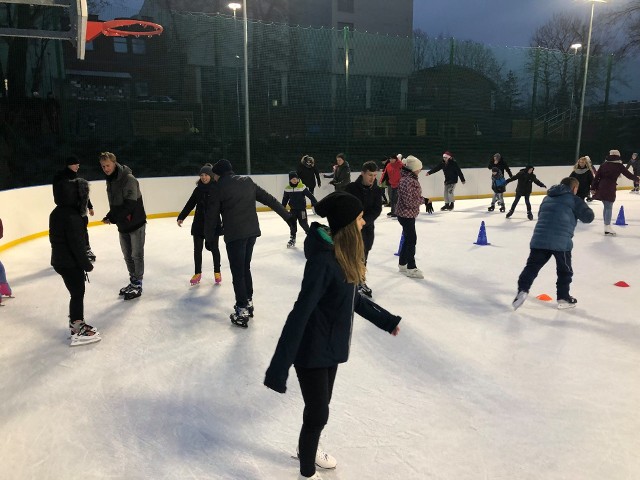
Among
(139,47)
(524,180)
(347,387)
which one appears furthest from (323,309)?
(139,47)

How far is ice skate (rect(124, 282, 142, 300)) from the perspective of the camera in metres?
5.40

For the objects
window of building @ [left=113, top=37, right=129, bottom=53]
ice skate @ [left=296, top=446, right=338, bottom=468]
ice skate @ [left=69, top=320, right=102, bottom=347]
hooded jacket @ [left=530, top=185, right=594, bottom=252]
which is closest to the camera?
ice skate @ [left=296, top=446, right=338, bottom=468]

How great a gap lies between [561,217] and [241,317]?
3.17 metres

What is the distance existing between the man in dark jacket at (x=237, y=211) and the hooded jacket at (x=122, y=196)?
3.64ft

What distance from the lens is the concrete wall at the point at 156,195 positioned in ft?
27.8

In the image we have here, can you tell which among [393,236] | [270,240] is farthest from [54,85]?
[393,236]

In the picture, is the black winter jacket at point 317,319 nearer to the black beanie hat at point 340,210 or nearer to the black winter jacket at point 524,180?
the black beanie hat at point 340,210

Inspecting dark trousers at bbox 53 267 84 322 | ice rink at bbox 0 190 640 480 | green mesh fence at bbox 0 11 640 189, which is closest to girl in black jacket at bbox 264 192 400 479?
ice rink at bbox 0 190 640 480

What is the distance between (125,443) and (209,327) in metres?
1.83

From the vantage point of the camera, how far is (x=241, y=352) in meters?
3.98

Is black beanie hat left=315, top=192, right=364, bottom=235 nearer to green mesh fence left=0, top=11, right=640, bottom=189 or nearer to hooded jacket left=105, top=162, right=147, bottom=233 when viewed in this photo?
hooded jacket left=105, top=162, right=147, bottom=233

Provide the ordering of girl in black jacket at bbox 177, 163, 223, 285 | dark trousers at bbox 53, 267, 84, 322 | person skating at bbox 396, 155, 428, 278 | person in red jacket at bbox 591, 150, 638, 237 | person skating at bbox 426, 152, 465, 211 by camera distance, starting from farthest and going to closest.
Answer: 1. person skating at bbox 426, 152, 465, 211
2. person in red jacket at bbox 591, 150, 638, 237
3. person skating at bbox 396, 155, 428, 278
4. girl in black jacket at bbox 177, 163, 223, 285
5. dark trousers at bbox 53, 267, 84, 322

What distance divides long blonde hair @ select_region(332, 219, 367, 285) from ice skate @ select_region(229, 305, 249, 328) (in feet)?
8.52

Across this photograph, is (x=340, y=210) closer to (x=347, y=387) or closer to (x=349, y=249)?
(x=349, y=249)
